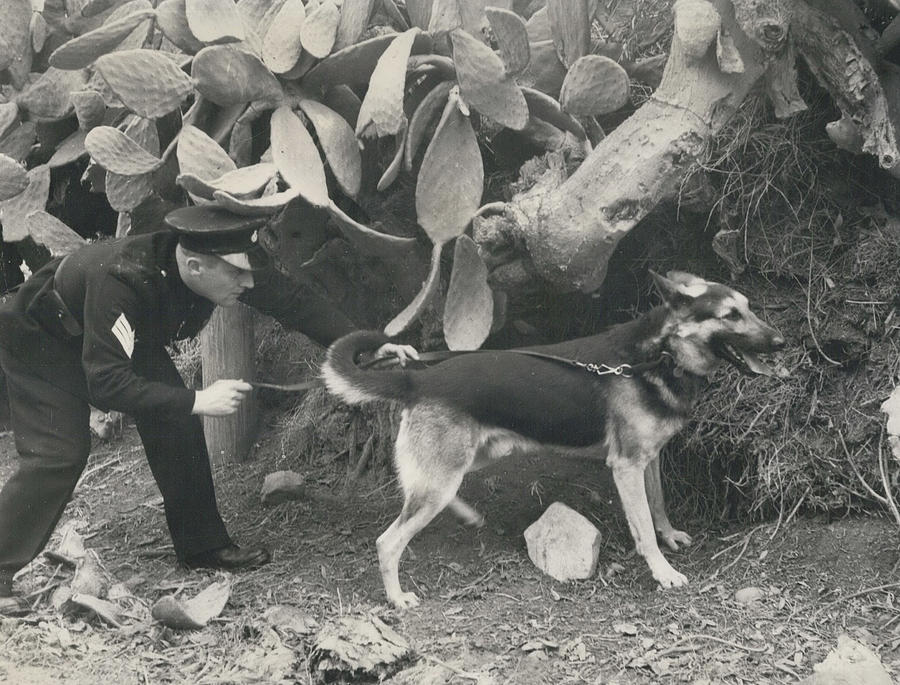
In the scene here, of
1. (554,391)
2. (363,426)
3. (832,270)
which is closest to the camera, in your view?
(554,391)

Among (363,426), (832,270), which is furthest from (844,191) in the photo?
(363,426)

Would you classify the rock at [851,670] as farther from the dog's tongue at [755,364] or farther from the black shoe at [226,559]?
the black shoe at [226,559]

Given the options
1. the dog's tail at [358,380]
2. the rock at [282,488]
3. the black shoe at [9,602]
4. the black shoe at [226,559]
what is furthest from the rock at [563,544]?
the black shoe at [9,602]

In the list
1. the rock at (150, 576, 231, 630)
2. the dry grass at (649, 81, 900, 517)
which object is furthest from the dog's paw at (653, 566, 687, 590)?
the rock at (150, 576, 231, 630)

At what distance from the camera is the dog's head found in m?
3.95

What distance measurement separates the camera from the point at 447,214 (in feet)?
13.8

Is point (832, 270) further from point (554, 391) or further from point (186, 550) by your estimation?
point (186, 550)

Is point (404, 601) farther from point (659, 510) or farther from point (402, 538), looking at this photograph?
point (659, 510)

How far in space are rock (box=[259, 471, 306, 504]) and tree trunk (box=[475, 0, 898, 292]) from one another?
1.94 m

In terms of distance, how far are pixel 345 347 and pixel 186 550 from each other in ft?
4.26

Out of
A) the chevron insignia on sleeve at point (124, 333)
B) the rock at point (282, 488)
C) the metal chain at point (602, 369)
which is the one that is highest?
the chevron insignia on sleeve at point (124, 333)

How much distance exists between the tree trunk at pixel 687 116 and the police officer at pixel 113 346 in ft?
2.94

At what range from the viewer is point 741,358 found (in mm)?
3982

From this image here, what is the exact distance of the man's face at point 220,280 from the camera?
3.76 meters
